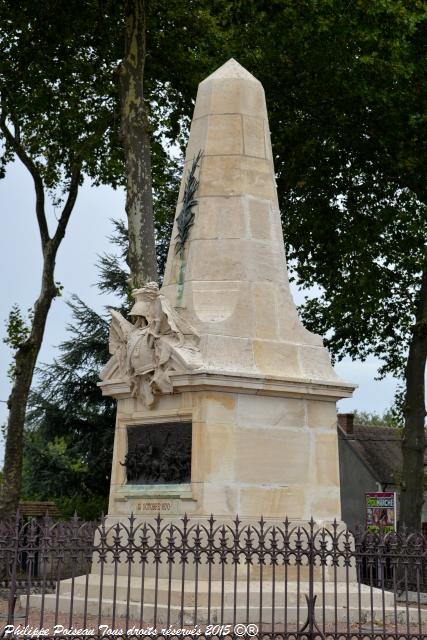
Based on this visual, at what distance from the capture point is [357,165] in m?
27.8

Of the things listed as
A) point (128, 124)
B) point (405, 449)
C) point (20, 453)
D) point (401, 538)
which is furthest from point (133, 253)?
point (401, 538)

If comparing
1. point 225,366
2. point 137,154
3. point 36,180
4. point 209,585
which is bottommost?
point 209,585

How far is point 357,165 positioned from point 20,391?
10.2 metres

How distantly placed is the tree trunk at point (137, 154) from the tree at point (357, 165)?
302cm

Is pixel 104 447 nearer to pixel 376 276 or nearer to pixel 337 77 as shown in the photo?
pixel 376 276

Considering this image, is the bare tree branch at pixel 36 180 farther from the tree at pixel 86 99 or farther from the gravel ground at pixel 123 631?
the gravel ground at pixel 123 631

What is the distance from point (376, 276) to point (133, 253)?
27.1 feet

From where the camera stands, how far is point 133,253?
21.2 metres

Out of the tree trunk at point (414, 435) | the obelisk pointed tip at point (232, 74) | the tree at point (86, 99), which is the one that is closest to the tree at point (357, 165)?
the tree trunk at point (414, 435)

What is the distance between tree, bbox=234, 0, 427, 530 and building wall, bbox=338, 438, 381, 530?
14.4 m

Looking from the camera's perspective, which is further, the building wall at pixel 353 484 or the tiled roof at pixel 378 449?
the tiled roof at pixel 378 449

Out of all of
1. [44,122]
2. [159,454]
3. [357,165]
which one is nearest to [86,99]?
[44,122]

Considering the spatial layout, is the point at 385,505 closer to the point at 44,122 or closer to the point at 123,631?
the point at 44,122

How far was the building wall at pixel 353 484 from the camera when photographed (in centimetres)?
4234
